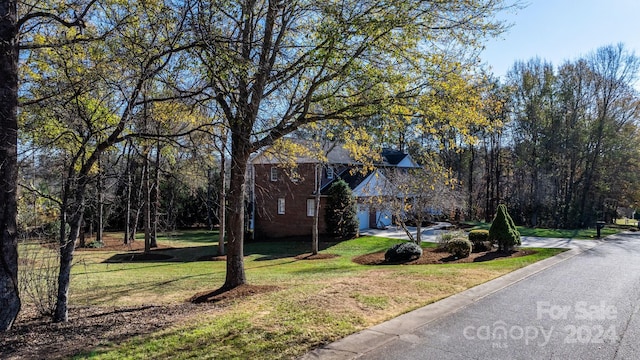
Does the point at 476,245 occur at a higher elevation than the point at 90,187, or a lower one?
lower

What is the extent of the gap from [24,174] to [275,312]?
5.24 metres

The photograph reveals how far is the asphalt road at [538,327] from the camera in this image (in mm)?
5102

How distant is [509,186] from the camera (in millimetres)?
41625

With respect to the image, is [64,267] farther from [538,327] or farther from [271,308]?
[538,327]

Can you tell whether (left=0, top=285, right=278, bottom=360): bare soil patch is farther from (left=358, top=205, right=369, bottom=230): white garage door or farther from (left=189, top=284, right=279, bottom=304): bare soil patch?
(left=358, top=205, right=369, bottom=230): white garage door

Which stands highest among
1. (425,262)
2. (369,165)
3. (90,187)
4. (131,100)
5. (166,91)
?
(166,91)

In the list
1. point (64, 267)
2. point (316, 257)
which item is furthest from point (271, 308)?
point (316, 257)

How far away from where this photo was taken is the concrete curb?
4992 mm

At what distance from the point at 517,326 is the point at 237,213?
5852 millimetres

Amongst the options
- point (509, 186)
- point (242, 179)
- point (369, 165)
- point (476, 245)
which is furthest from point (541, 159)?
point (242, 179)

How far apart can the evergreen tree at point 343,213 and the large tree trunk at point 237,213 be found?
656 inches

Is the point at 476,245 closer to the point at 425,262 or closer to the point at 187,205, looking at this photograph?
the point at 425,262

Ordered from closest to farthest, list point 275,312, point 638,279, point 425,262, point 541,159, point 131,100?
point 131,100 → point 275,312 → point 638,279 → point 425,262 → point 541,159

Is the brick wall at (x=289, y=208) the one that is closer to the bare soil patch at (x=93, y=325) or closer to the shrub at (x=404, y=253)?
the shrub at (x=404, y=253)
